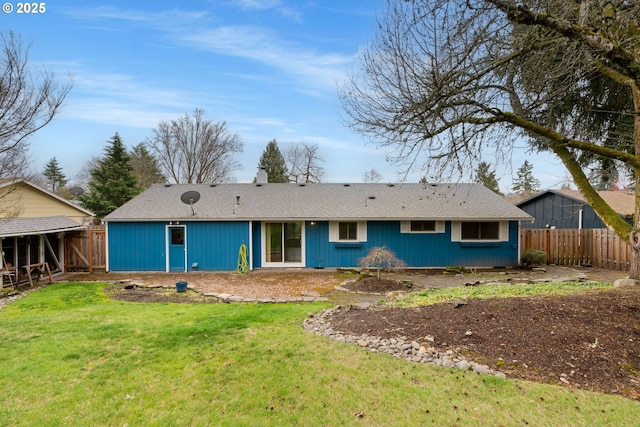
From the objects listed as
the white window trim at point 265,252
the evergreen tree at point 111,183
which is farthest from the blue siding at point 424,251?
the evergreen tree at point 111,183

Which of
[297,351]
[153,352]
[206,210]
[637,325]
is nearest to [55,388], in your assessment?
[153,352]

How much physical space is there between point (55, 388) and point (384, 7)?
6508mm

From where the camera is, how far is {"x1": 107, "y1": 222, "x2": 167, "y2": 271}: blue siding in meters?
12.7

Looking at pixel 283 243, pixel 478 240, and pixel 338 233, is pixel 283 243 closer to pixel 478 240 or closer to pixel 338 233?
pixel 338 233

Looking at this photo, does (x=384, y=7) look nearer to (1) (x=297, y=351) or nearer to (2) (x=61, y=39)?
(1) (x=297, y=351)

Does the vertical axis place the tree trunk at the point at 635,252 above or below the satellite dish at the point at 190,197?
below

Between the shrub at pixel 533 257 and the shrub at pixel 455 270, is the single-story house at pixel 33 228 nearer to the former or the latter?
the shrub at pixel 455 270

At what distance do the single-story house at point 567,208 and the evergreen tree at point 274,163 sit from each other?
20.6 meters

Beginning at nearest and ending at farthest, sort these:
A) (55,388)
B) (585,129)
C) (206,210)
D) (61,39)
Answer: (55,388), (585,129), (61,39), (206,210)

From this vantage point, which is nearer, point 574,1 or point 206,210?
point 574,1

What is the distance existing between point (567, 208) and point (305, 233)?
14619 mm

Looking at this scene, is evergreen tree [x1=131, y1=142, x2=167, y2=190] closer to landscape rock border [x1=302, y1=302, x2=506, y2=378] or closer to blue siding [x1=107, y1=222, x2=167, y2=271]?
blue siding [x1=107, y1=222, x2=167, y2=271]

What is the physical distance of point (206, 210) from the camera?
13141mm

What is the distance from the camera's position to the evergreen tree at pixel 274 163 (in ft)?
107
